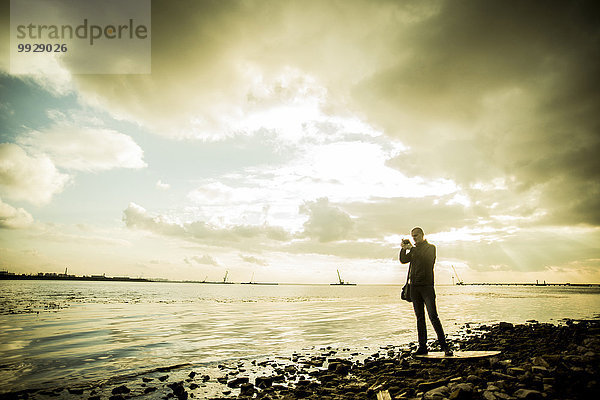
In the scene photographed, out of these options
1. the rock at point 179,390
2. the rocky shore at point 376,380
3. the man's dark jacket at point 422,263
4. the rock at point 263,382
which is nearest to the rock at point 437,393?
the rocky shore at point 376,380

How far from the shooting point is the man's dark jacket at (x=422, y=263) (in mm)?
10016

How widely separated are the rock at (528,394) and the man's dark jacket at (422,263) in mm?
4286

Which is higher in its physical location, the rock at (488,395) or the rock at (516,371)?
the rock at (488,395)

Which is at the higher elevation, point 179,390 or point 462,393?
point 462,393

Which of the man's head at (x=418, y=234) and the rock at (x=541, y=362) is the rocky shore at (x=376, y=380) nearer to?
the rock at (x=541, y=362)

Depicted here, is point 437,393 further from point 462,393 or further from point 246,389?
point 246,389

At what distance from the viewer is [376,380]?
8.28 metres

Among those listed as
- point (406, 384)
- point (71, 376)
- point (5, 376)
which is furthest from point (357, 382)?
point (5, 376)

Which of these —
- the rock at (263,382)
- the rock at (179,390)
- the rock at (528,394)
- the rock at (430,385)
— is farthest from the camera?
the rock at (263,382)

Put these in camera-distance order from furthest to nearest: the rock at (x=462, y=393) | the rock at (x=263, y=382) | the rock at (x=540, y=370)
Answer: the rock at (x=263, y=382)
the rock at (x=540, y=370)
the rock at (x=462, y=393)

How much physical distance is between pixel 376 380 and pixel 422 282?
11.6 feet

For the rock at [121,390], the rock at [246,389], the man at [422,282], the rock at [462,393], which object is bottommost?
the rock at [246,389]

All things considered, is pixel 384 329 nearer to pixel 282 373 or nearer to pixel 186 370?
pixel 282 373

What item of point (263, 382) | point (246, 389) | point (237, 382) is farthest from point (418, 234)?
point (237, 382)
